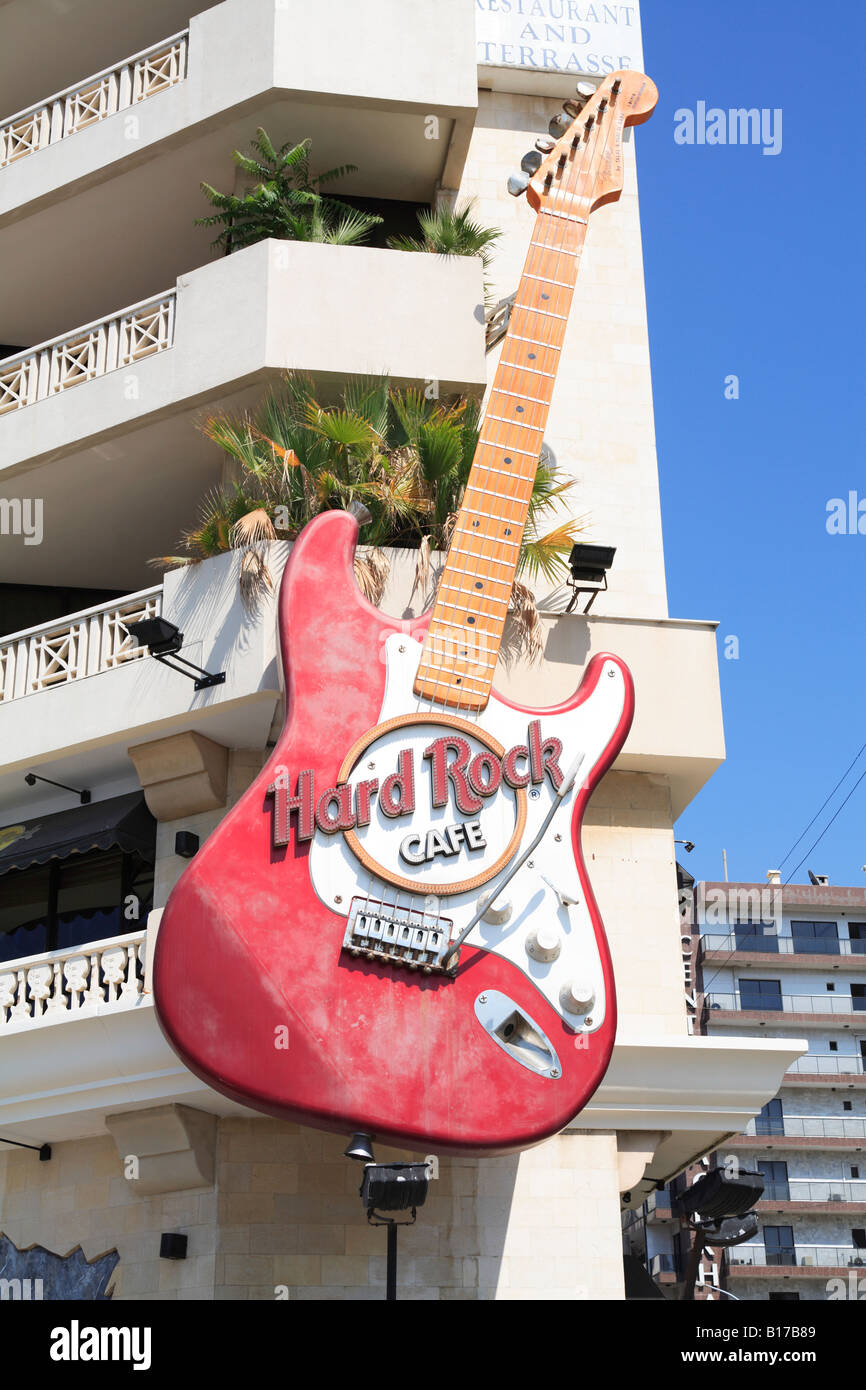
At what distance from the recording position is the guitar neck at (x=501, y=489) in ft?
42.6

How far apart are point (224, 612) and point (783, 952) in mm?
59851

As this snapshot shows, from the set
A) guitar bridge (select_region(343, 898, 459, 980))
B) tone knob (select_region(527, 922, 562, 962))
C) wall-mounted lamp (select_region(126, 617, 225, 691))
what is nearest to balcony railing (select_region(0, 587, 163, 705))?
wall-mounted lamp (select_region(126, 617, 225, 691))

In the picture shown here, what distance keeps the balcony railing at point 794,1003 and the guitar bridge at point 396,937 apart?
193 ft

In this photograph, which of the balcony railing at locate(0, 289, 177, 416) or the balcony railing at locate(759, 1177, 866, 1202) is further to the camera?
the balcony railing at locate(759, 1177, 866, 1202)

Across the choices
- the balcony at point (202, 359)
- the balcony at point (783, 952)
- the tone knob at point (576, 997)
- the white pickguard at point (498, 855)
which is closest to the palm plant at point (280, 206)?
the balcony at point (202, 359)

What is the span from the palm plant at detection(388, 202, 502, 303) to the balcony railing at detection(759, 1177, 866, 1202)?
5337 cm

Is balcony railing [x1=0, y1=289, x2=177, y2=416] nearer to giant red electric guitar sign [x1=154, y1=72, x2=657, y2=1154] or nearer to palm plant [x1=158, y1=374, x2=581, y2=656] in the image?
palm plant [x1=158, y1=374, x2=581, y2=656]

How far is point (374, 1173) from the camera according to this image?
1100 cm

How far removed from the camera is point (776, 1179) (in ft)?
207

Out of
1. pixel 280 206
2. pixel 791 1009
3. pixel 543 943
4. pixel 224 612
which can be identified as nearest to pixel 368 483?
pixel 224 612

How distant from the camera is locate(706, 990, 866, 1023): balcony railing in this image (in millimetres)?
68375
